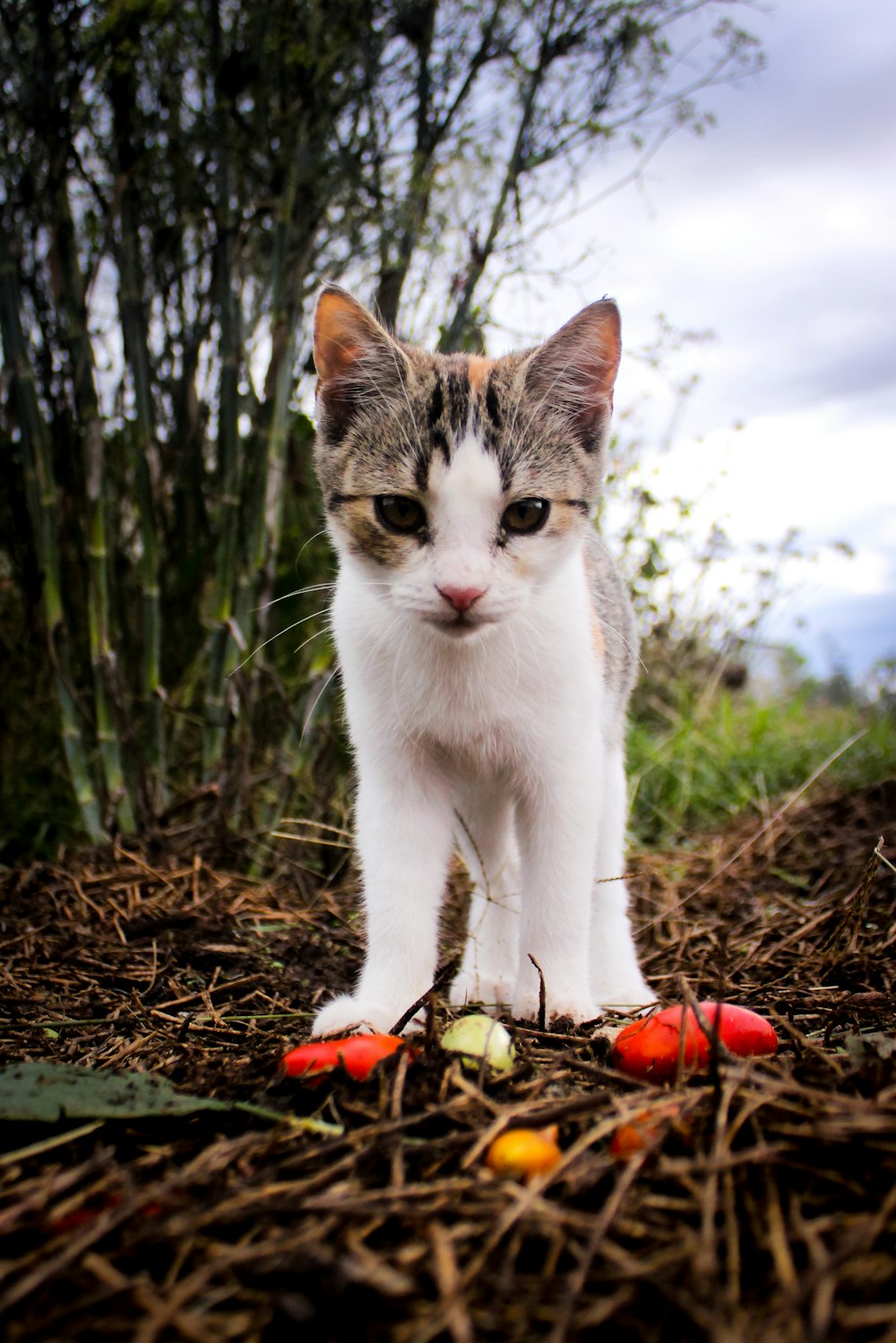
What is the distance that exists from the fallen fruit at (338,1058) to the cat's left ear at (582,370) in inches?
51.5

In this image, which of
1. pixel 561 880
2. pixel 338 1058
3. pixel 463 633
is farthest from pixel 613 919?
pixel 338 1058

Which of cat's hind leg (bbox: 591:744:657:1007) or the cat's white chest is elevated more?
the cat's white chest

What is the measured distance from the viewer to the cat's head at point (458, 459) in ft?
5.54

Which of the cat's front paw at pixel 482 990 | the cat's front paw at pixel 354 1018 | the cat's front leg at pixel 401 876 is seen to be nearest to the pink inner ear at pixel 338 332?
the cat's front leg at pixel 401 876

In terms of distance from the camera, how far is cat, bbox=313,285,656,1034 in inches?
69.5

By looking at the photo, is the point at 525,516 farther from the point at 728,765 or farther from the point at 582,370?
the point at 728,765

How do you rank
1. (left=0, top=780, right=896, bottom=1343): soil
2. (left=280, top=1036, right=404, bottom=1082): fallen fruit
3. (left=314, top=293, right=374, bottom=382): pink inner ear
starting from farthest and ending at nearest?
(left=314, top=293, right=374, bottom=382): pink inner ear
(left=280, top=1036, right=404, bottom=1082): fallen fruit
(left=0, top=780, right=896, bottom=1343): soil

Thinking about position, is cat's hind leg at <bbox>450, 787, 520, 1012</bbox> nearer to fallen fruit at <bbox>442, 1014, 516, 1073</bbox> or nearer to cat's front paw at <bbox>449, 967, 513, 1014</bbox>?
cat's front paw at <bbox>449, 967, 513, 1014</bbox>

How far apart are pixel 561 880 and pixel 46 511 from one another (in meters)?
2.10

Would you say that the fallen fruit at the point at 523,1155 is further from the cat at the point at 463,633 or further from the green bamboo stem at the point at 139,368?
the green bamboo stem at the point at 139,368

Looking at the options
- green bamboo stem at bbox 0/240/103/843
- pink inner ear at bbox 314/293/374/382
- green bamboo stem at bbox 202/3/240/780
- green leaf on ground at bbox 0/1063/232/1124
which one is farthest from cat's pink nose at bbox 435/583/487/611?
green bamboo stem at bbox 0/240/103/843

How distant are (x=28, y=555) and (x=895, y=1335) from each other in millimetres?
3426

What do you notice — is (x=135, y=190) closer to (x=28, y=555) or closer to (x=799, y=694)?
(x=28, y=555)

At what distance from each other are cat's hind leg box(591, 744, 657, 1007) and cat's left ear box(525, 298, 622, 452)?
2.72 feet
